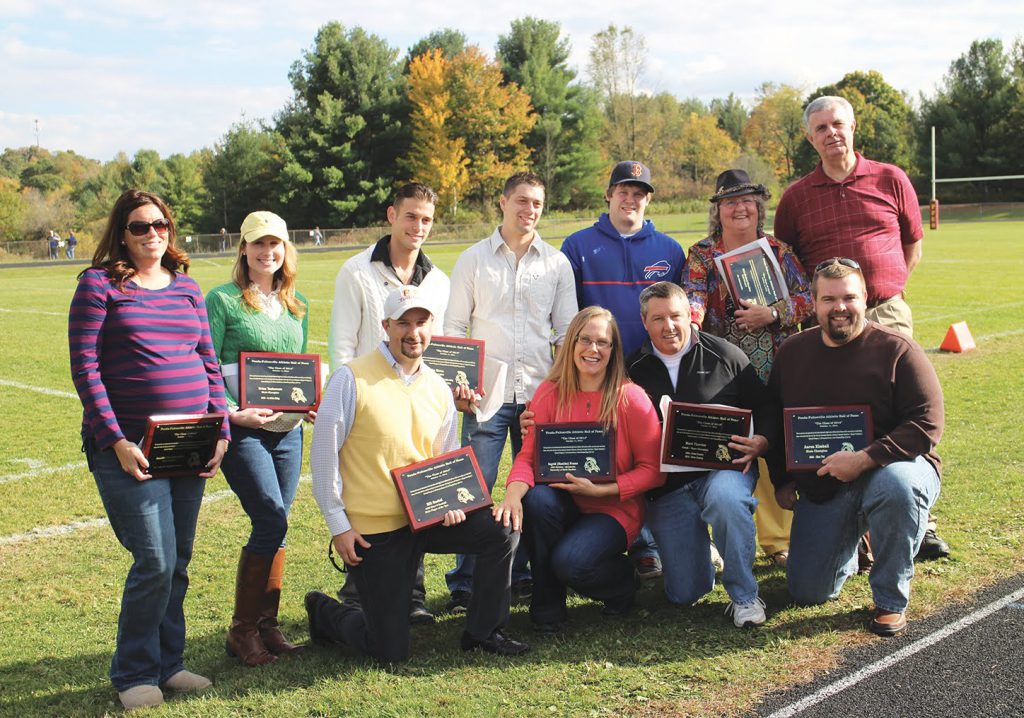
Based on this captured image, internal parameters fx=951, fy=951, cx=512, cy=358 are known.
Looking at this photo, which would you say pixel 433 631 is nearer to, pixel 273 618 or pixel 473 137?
pixel 273 618

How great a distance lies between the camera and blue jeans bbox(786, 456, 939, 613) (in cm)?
437

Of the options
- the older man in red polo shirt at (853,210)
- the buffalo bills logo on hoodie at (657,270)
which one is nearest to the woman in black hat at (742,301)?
the buffalo bills logo on hoodie at (657,270)

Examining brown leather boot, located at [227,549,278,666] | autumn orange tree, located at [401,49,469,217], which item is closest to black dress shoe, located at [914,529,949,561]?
Result: brown leather boot, located at [227,549,278,666]

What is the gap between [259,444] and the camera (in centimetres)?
430

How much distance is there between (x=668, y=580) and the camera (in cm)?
474

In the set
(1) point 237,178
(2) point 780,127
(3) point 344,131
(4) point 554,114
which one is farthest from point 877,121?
A: (1) point 237,178

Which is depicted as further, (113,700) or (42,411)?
(42,411)

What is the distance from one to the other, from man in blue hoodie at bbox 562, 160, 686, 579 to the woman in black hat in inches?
7.5

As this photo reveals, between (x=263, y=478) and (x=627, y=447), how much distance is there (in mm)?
1756

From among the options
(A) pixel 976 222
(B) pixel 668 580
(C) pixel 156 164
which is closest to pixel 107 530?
(B) pixel 668 580

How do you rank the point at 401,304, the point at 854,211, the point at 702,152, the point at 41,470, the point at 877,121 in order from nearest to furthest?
the point at 401,304 → the point at 854,211 → the point at 41,470 → the point at 877,121 → the point at 702,152

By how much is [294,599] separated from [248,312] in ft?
5.35

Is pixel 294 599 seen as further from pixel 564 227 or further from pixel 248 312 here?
pixel 564 227

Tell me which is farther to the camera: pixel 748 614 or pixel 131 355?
pixel 748 614
